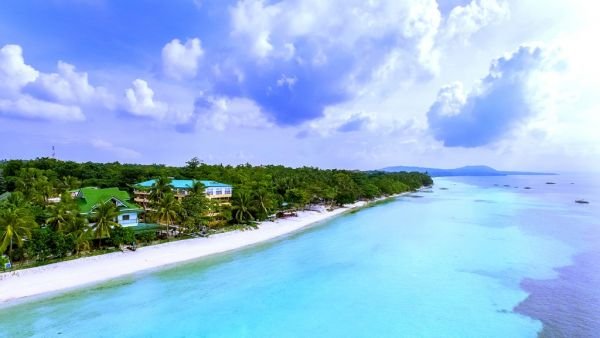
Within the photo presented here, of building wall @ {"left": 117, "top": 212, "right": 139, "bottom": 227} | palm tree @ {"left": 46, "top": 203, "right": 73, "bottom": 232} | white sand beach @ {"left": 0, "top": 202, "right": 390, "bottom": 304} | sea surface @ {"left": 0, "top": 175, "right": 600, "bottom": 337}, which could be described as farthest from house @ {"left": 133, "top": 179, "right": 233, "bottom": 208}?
palm tree @ {"left": 46, "top": 203, "right": 73, "bottom": 232}

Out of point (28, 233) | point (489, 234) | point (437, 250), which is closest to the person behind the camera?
point (28, 233)

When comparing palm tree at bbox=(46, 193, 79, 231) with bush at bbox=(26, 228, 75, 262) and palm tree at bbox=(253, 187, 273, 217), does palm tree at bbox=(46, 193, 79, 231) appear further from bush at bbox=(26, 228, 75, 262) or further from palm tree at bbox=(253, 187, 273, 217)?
palm tree at bbox=(253, 187, 273, 217)

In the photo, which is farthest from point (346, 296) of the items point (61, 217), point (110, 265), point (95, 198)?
point (95, 198)

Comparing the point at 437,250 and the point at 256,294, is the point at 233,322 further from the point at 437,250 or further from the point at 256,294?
the point at 437,250

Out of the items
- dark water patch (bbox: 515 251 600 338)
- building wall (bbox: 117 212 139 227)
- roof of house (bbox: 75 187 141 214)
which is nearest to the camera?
dark water patch (bbox: 515 251 600 338)

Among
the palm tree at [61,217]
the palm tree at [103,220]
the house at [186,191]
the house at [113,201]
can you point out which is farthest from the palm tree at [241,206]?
the palm tree at [61,217]

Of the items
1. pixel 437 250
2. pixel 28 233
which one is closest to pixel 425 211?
pixel 437 250

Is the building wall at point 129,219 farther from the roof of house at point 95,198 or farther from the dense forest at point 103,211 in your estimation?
the dense forest at point 103,211
